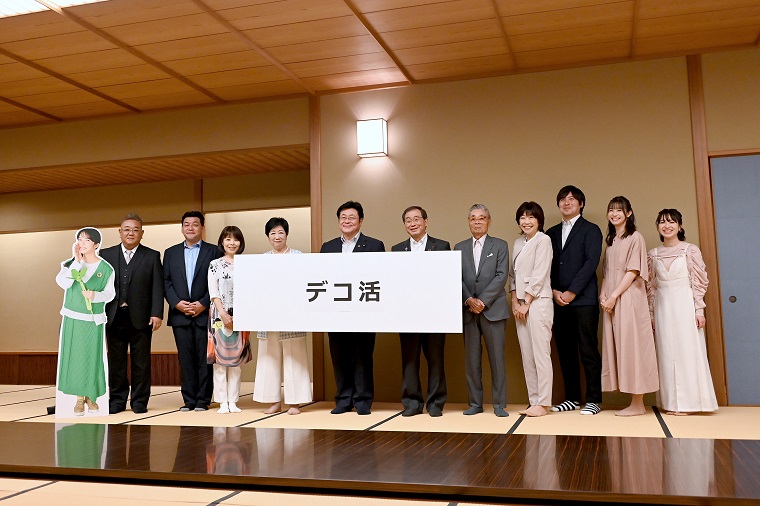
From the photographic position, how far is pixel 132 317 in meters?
5.16

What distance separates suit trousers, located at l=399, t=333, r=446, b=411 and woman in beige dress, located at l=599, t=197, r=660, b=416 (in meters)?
1.10

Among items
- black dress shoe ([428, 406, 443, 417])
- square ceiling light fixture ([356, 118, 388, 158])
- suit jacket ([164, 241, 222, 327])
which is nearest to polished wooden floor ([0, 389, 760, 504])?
black dress shoe ([428, 406, 443, 417])

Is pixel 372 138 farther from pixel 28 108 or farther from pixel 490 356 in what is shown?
pixel 28 108

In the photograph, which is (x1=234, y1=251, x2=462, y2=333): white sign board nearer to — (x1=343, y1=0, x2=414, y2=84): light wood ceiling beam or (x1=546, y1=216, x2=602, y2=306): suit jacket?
(x1=546, y1=216, x2=602, y2=306): suit jacket

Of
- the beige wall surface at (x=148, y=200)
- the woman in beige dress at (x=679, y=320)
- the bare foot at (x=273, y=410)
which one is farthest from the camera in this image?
the beige wall surface at (x=148, y=200)

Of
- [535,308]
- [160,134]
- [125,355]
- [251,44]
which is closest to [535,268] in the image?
[535,308]

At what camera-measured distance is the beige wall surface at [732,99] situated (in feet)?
16.1

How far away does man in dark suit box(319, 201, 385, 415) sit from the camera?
4.85m

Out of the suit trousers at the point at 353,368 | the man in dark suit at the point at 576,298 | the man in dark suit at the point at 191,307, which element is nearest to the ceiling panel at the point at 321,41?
the man in dark suit at the point at 576,298

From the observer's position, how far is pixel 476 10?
14.0ft

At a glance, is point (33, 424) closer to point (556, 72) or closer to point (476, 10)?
point (476, 10)

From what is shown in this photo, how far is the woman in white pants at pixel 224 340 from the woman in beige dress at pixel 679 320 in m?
2.93

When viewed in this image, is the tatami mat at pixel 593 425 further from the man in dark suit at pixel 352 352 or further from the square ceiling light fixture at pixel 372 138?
the square ceiling light fixture at pixel 372 138

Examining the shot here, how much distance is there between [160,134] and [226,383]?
2.62 metres
